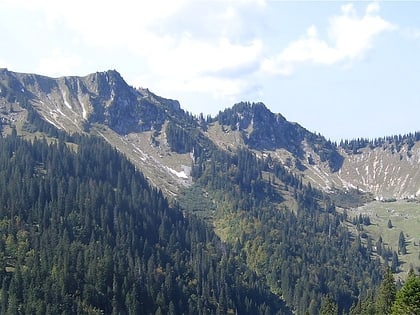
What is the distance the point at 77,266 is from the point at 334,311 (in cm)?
9192

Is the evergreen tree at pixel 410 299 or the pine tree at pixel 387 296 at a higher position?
the evergreen tree at pixel 410 299

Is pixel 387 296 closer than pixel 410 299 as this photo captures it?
No

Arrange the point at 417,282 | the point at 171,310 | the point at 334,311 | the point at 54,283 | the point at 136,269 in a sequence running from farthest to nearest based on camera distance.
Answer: the point at 136,269 < the point at 171,310 < the point at 54,283 < the point at 334,311 < the point at 417,282

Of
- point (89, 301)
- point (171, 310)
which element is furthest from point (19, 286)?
point (171, 310)

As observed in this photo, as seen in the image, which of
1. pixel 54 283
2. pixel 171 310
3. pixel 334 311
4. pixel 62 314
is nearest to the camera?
pixel 334 311

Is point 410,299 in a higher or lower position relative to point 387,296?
higher

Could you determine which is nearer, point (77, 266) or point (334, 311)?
point (334, 311)

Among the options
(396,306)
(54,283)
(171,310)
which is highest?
(396,306)

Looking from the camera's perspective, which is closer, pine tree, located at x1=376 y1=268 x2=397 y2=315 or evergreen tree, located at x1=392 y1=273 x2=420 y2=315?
evergreen tree, located at x1=392 y1=273 x2=420 y2=315

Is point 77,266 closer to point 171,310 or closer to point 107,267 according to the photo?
point 107,267

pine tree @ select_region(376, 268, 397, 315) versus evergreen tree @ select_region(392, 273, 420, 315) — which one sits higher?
evergreen tree @ select_region(392, 273, 420, 315)

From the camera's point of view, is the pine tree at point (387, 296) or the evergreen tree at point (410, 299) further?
the pine tree at point (387, 296)

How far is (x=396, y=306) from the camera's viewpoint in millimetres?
73312

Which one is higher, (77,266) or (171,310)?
(77,266)
